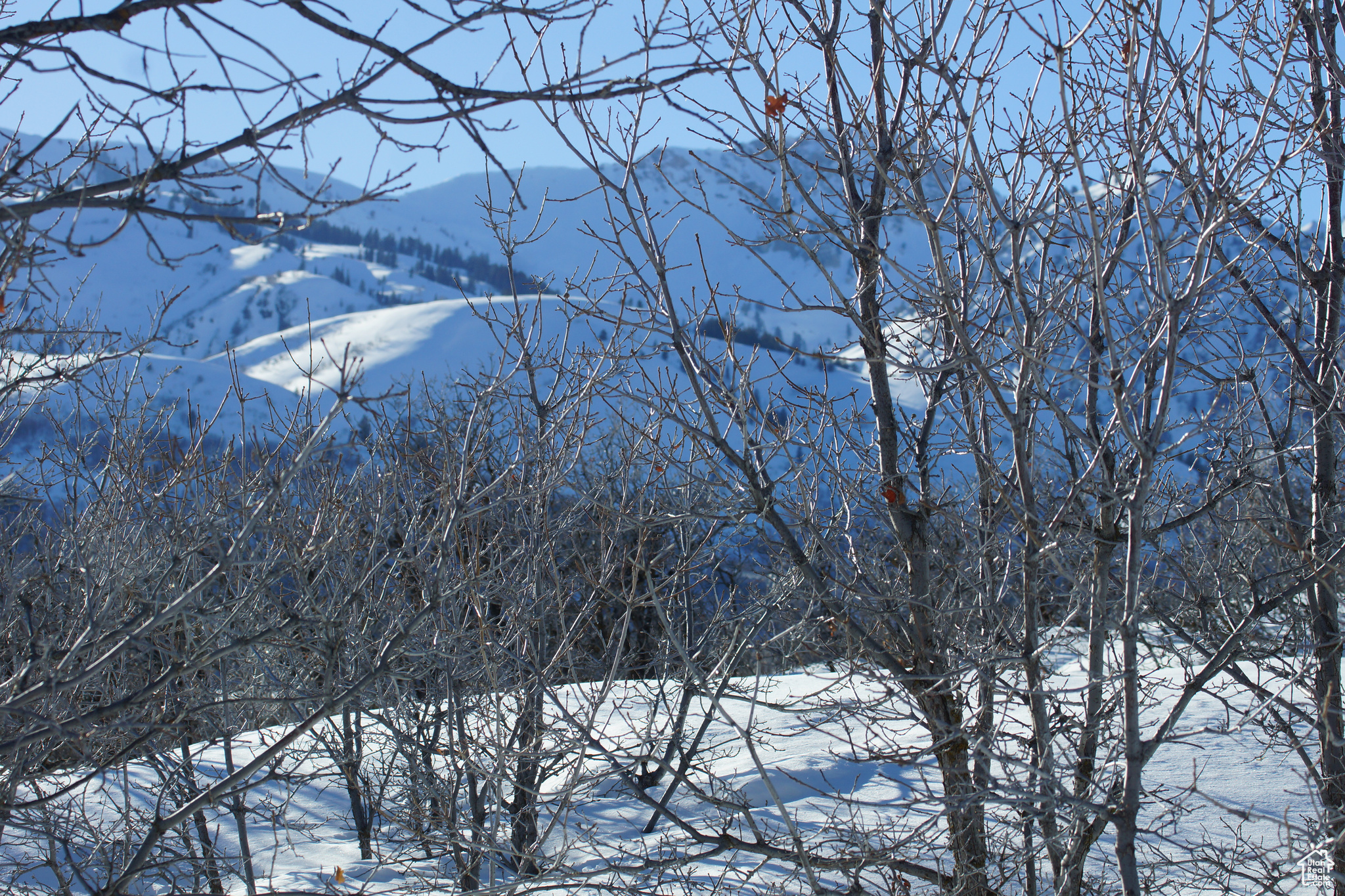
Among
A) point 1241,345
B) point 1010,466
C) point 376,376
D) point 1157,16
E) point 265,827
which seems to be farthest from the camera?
point 376,376

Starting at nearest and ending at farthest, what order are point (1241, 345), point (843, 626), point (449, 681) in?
1. point (843, 626)
2. point (1241, 345)
3. point (449, 681)

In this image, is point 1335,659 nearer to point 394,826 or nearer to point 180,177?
point 180,177

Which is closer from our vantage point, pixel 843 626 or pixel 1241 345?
pixel 843 626

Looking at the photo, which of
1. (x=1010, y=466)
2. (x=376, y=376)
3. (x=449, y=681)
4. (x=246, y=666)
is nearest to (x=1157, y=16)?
(x=1010, y=466)

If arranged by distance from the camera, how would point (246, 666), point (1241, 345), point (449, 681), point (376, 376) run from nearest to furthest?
1. point (1241, 345)
2. point (449, 681)
3. point (246, 666)
4. point (376, 376)

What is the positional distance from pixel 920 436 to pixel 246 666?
6196 mm

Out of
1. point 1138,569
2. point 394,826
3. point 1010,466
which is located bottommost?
point 394,826

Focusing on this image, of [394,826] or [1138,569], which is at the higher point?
[1138,569]

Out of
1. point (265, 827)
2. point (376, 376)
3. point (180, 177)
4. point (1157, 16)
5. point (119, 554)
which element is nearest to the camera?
point (180, 177)

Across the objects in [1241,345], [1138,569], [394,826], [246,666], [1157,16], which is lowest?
[394,826]

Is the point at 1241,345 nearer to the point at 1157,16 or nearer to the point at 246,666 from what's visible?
the point at 1157,16

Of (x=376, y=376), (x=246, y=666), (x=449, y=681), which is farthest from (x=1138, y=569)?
(x=376, y=376)

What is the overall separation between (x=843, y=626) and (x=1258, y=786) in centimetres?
455

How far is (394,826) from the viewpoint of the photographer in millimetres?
8852
